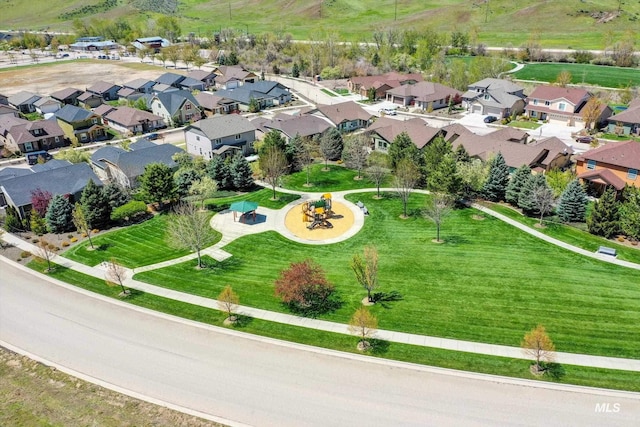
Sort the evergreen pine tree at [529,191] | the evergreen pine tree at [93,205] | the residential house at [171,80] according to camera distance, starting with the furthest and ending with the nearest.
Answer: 1. the residential house at [171,80]
2. the evergreen pine tree at [529,191]
3. the evergreen pine tree at [93,205]

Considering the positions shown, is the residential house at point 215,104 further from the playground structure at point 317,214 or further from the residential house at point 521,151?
the playground structure at point 317,214

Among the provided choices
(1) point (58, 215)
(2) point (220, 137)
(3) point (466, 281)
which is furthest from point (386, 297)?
(2) point (220, 137)

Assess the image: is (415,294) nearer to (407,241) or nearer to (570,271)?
(407,241)

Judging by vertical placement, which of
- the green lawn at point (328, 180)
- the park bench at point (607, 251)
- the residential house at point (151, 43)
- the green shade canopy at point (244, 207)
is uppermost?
the residential house at point (151, 43)

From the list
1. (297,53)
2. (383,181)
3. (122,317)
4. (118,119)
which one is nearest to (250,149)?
(383,181)

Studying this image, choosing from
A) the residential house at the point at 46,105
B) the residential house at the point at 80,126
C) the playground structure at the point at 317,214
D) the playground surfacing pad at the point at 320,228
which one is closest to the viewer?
the playground surfacing pad at the point at 320,228

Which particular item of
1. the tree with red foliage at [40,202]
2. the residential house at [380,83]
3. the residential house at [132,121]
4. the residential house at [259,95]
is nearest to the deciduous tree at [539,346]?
the tree with red foliage at [40,202]
